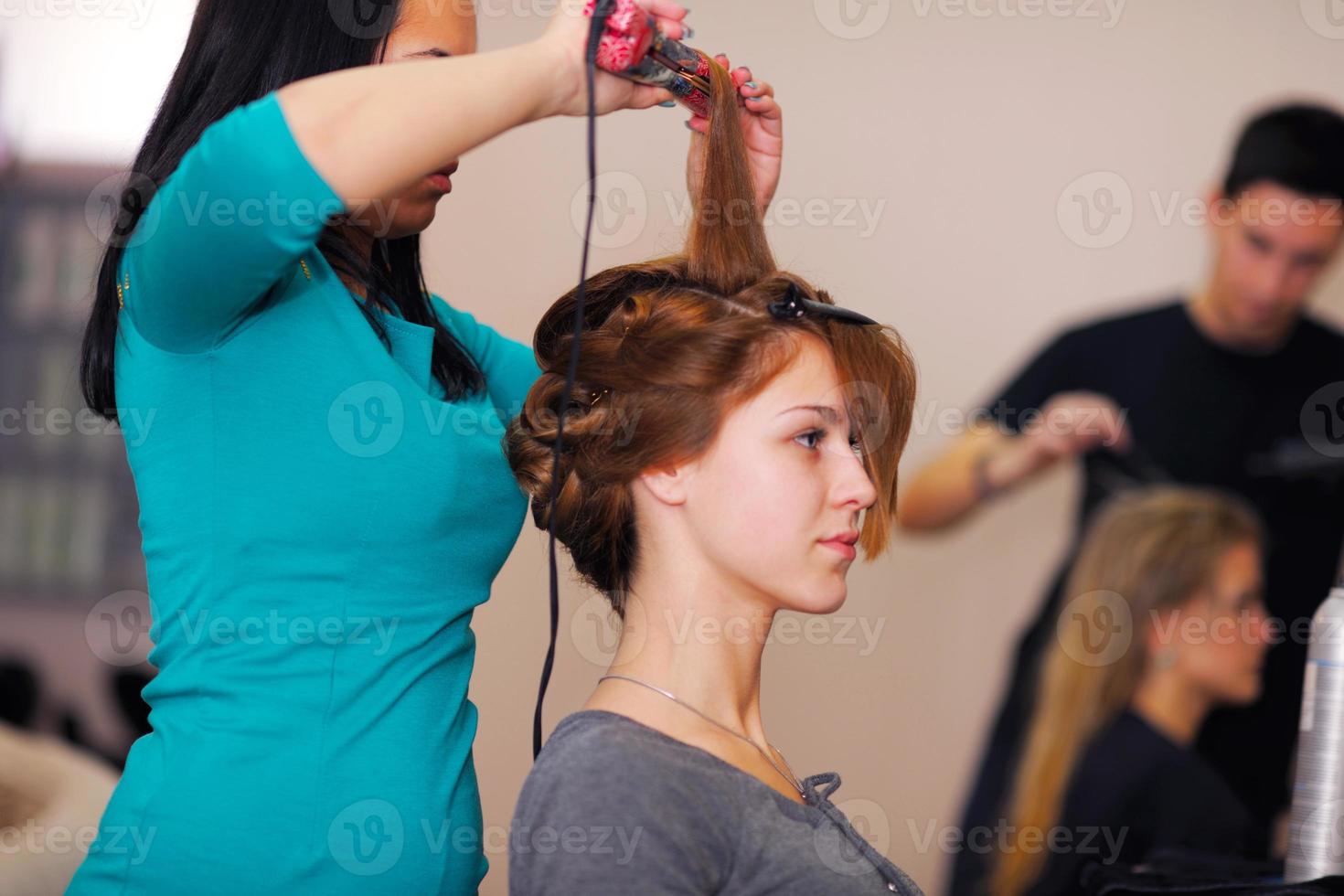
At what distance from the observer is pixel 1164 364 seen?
8.54ft

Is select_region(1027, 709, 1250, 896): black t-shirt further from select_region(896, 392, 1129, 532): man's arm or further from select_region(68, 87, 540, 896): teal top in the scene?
select_region(68, 87, 540, 896): teal top

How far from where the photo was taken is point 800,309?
1300mm

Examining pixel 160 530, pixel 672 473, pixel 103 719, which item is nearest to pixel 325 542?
pixel 160 530

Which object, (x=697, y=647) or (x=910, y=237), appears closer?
(x=697, y=647)

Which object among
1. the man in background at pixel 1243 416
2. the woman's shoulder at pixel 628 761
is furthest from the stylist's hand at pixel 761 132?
the man in background at pixel 1243 416

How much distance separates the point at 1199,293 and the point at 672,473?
178 cm

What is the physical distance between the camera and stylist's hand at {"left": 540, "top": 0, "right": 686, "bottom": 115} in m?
1.04

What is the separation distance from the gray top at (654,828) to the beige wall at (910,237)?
1586 millimetres

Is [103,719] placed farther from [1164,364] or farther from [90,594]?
[1164,364]

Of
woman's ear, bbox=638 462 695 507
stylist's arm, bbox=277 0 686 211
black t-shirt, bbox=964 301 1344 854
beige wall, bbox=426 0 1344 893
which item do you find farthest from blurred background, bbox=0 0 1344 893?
stylist's arm, bbox=277 0 686 211

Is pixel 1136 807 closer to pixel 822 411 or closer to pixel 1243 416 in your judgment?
pixel 1243 416

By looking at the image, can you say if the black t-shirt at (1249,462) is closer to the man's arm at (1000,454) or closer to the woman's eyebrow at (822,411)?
the man's arm at (1000,454)

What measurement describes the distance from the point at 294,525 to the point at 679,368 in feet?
1.27

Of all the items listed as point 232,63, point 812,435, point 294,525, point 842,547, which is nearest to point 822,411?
point 812,435
